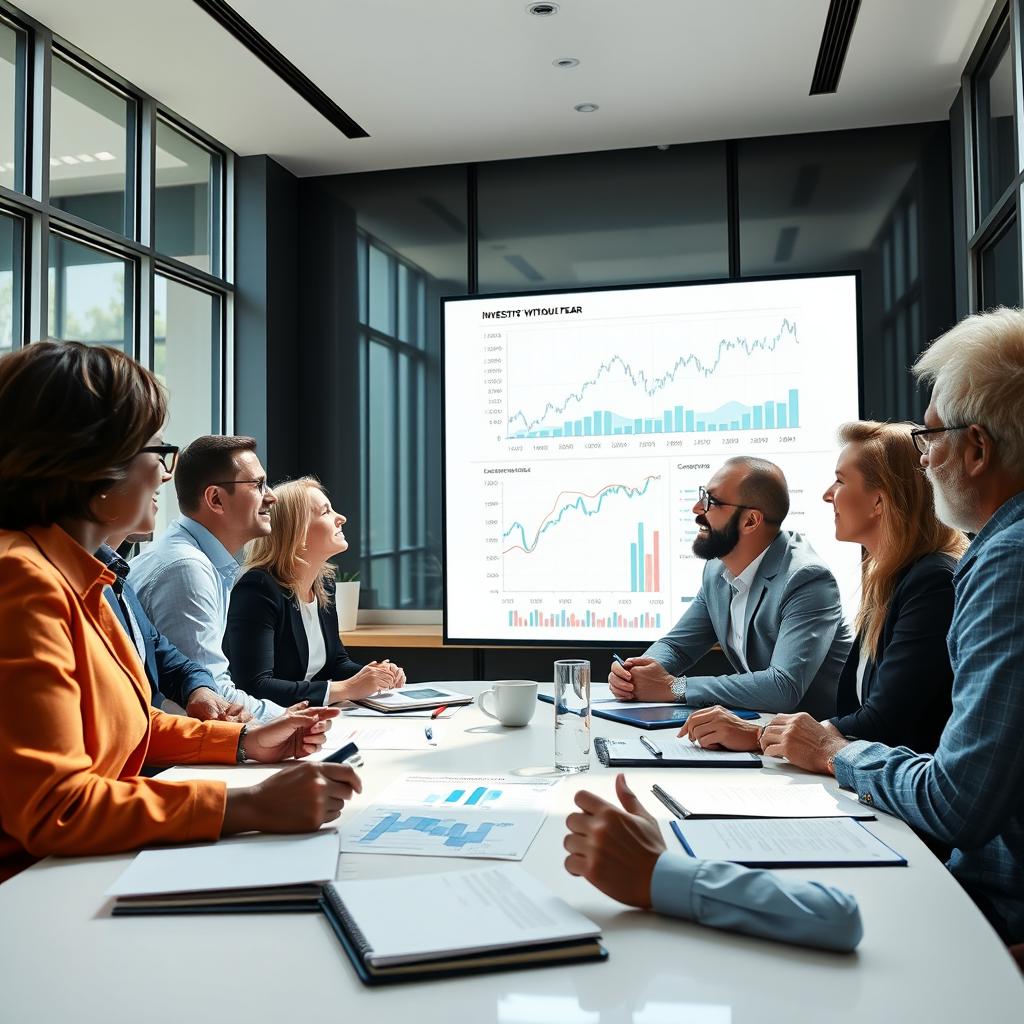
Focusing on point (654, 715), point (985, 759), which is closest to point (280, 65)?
point (654, 715)

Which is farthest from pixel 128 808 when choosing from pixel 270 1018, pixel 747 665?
pixel 747 665

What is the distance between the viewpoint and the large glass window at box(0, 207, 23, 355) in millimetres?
3322

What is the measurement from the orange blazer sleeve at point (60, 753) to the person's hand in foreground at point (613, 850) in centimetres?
49

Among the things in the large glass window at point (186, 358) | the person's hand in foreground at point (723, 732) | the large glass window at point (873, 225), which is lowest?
the person's hand in foreground at point (723, 732)

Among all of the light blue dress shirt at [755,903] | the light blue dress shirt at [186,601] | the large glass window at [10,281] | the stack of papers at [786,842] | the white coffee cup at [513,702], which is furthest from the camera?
the large glass window at [10,281]

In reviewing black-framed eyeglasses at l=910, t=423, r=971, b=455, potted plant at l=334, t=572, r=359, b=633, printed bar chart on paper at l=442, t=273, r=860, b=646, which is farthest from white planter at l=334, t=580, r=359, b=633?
black-framed eyeglasses at l=910, t=423, r=971, b=455

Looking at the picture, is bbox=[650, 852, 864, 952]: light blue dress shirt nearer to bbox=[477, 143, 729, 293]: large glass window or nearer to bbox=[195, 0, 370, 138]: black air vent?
bbox=[195, 0, 370, 138]: black air vent

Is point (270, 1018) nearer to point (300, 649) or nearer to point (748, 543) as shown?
point (300, 649)

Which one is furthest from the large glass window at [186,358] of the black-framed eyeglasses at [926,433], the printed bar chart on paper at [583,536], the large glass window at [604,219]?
the black-framed eyeglasses at [926,433]

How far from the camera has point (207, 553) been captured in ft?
9.04

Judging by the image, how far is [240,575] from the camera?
2.86 meters

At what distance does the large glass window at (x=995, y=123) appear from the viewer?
11.2 ft

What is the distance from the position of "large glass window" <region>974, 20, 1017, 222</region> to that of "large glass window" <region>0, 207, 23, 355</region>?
3.50m

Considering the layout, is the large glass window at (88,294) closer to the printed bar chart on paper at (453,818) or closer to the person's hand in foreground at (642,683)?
the person's hand in foreground at (642,683)
